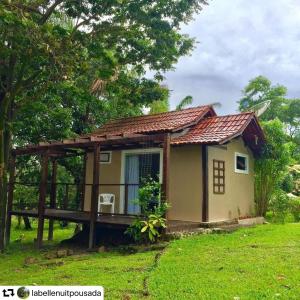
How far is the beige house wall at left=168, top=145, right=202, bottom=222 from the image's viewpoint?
509 inches

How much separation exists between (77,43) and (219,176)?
6330 millimetres

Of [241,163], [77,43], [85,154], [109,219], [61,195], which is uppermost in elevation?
[77,43]

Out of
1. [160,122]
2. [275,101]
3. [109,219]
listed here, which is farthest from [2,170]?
[275,101]

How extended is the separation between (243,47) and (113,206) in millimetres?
7269

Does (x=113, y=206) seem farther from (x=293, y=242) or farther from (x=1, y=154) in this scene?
(x=293, y=242)

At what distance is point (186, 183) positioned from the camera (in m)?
13.2

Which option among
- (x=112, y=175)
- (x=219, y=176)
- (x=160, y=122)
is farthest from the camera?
(x=112, y=175)

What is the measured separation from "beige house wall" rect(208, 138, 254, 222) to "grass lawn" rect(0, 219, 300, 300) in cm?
173

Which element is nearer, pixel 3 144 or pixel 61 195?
pixel 3 144

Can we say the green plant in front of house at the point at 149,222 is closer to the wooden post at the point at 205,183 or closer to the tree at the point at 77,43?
the wooden post at the point at 205,183

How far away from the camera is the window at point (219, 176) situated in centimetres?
1337

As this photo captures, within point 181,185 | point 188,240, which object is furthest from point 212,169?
point 188,240

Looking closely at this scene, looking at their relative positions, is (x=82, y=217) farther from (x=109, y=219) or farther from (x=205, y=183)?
(x=205, y=183)

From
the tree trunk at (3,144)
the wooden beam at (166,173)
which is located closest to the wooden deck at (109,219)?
the wooden beam at (166,173)
